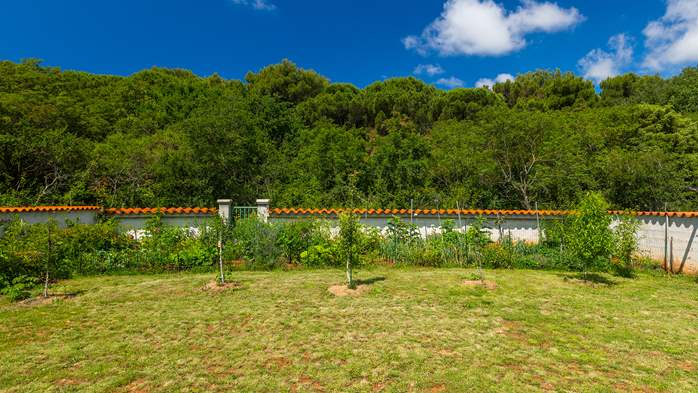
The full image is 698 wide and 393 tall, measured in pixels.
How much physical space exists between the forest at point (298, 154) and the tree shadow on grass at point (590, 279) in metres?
7.75

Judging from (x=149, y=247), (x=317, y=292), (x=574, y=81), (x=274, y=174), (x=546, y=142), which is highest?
(x=574, y=81)

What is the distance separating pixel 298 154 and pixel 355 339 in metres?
20.9

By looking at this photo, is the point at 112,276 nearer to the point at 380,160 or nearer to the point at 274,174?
the point at 274,174

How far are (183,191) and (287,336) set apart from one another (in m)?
15.8

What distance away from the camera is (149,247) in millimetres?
11016

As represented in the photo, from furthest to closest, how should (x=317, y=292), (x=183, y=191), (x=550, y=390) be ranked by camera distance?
(x=183, y=191) < (x=317, y=292) < (x=550, y=390)

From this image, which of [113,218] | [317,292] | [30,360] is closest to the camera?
[30,360]

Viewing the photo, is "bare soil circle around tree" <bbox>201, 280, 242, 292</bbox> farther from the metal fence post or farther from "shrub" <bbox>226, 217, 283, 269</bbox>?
the metal fence post

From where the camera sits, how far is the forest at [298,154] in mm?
17172

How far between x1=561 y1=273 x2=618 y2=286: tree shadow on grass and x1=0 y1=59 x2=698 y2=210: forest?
775 centimetres

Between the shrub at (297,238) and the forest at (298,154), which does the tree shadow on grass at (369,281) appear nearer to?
the shrub at (297,238)

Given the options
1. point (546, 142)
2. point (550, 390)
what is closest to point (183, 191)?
point (550, 390)

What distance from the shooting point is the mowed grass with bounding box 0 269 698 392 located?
413 cm

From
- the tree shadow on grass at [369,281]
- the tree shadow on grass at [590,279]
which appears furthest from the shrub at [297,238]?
the tree shadow on grass at [590,279]
